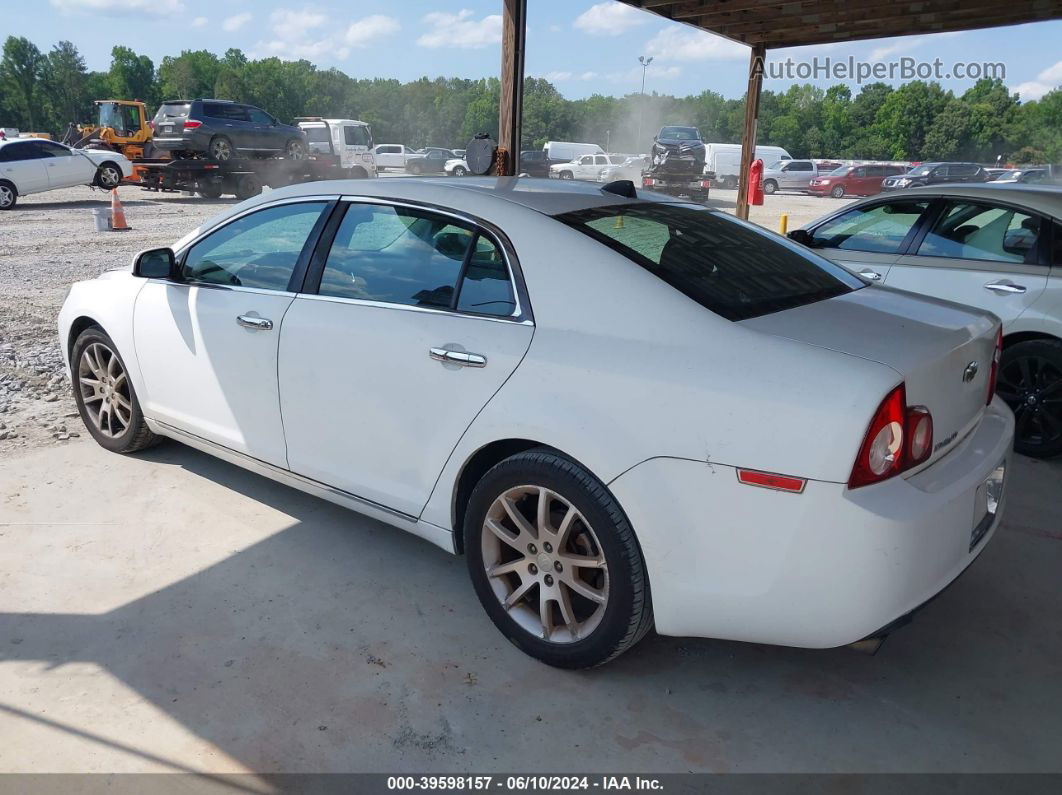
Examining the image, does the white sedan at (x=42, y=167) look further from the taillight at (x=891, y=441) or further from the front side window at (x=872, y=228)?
the taillight at (x=891, y=441)

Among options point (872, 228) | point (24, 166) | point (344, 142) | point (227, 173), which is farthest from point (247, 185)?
point (872, 228)

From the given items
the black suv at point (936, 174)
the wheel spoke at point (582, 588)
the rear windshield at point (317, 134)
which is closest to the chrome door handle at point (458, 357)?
the wheel spoke at point (582, 588)

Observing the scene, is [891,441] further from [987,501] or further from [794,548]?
[987,501]

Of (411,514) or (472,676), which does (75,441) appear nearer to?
(411,514)

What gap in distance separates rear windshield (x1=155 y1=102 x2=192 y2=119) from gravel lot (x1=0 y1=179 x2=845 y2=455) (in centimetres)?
214

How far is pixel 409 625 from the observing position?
9.99 feet

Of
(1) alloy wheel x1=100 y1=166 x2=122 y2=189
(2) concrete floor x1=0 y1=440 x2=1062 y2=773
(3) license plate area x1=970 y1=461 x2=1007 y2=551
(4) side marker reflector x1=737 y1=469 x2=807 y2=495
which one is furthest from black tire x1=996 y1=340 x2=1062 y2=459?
(1) alloy wheel x1=100 y1=166 x2=122 y2=189

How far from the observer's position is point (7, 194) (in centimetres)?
1886

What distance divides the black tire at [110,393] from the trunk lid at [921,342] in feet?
10.8

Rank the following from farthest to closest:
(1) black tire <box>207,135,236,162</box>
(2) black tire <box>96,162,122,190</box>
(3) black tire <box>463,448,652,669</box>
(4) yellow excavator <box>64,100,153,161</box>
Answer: (4) yellow excavator <box>64,100,153,161</box> < (1) black tire <box>207,135,236,162</box> < (2) black tire <box>96,162,122,190</box> < (3) black tire <box>463,448,652,669</box>

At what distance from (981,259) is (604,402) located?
3.68m

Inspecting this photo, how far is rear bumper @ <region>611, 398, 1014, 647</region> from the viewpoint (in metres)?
2.17

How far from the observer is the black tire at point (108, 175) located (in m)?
21.5

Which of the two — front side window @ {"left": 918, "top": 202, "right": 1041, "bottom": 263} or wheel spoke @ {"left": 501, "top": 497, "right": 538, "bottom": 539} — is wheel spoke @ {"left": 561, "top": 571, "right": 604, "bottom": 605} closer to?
wheel spoke @ {"left": 501, "top": 497, "right": 538, "bottom": 539}
